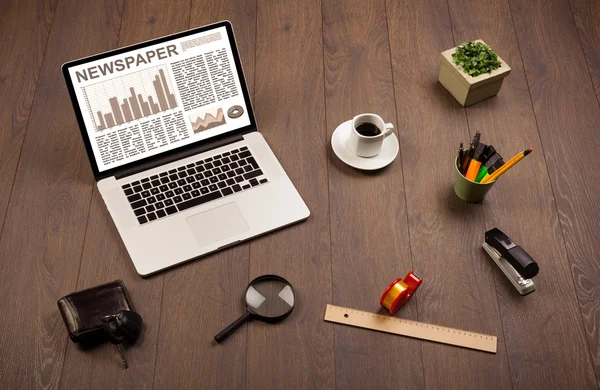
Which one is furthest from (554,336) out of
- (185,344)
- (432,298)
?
(185,344)

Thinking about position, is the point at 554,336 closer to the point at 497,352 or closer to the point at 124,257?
the point at 497,352

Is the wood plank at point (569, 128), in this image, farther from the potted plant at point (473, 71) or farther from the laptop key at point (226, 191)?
the laptop key at point (226, 191)

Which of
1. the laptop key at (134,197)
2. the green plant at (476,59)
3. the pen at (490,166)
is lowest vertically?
the laptop key at (134,197)

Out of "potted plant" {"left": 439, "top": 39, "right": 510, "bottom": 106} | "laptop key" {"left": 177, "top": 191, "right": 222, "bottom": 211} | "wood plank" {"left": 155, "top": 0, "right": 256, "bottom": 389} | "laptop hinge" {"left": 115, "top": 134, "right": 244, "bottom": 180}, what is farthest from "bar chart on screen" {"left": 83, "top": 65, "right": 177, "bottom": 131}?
"potted plant" {"left": 439, "top": 39, "right": 510, "bottom": 106}

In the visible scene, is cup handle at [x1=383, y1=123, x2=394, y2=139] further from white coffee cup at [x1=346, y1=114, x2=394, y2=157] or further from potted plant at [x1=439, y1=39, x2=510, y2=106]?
potted plant at [x1=439, y1=39, x2=510, y2=106]

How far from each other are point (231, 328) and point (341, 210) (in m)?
0.40

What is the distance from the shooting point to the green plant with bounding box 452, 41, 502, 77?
1.76 m

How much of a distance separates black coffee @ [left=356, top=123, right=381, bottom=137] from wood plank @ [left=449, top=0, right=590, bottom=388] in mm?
293

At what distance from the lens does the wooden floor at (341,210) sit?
141 cm

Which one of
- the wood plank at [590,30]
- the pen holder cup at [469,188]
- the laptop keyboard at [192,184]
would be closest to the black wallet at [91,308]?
the laptop keyboard at [192,184]

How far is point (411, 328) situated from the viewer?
56.9 inches

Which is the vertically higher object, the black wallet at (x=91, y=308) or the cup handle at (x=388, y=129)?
the cup handle at (x=388, y=129)

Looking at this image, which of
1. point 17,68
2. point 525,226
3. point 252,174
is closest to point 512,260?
point 525,226

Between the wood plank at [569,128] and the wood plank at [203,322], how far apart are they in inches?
28.1
